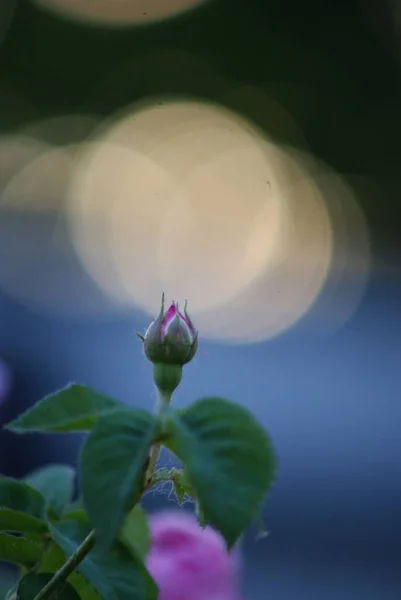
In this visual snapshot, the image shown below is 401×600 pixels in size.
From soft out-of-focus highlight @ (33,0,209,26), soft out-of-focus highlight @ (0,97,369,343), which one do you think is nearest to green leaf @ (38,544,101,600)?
soft out-of-focus highlight @ (0,97,369,343)

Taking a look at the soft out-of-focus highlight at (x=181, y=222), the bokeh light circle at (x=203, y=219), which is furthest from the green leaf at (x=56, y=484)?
the bokeh light circle at (x=203, y=219)

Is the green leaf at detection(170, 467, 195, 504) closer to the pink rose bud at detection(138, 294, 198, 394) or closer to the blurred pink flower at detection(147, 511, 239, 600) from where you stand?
the pink rose bud at detection(138, 294, 198, 394)

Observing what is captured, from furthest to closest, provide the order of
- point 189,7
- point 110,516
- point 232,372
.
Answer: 1. point 189,7
2. point 232,372
3. point 110,516

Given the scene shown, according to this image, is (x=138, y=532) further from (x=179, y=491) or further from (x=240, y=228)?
(x=240, y=228)

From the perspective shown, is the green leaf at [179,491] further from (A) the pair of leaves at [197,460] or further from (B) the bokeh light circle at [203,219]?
(B) the bokeh light circle at [203,219]

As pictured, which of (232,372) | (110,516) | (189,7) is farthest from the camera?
(189,7)

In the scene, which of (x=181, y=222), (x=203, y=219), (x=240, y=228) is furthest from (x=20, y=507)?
(x=181, y=222)

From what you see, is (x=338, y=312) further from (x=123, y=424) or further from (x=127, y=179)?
(x=123, y=424)

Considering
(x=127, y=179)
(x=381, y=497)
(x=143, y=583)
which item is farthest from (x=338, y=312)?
(x=143, y=583)
